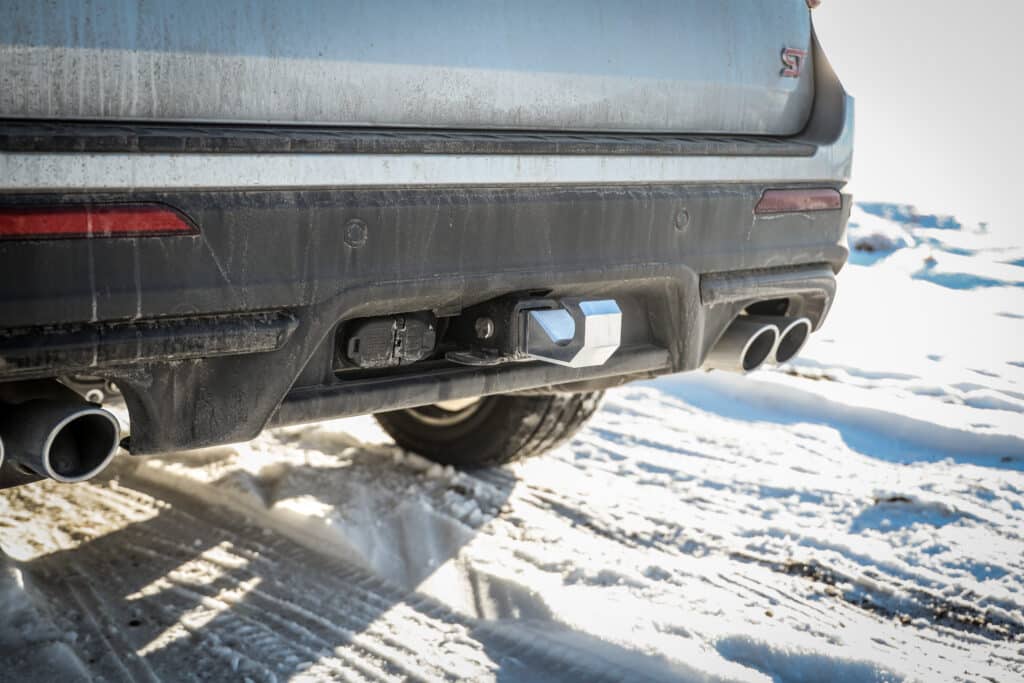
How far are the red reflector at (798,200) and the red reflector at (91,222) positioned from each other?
159cm

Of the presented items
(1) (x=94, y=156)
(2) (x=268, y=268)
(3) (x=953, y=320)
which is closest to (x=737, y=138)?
(2) (x=268, y=268)

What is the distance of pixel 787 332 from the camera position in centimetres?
327

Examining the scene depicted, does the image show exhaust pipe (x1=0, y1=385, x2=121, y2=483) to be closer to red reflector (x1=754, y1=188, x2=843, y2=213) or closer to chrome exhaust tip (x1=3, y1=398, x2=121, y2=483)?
chrome exhaust tip (x1=3, y1=398, x2=121, y2=483)

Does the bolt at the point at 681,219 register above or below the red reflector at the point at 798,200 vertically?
below

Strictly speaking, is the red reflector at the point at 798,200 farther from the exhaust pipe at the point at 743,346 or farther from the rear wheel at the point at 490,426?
the rear wheel at the point at 490,426

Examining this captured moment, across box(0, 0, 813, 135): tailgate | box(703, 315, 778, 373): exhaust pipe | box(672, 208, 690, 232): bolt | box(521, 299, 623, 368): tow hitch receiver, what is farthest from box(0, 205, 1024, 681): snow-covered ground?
box(0, 0, 813, 135): tailgate

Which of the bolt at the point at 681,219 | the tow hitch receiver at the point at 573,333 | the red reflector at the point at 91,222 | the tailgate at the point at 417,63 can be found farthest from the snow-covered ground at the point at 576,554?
the tailgate at the point at 417,63

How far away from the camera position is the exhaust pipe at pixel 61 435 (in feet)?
6.70

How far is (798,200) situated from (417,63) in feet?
4.07

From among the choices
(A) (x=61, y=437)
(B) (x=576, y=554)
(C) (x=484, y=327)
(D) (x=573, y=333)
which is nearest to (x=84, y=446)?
(A) (x=61, y=437)

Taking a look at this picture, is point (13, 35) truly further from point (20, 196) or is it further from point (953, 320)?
point (953, 320)

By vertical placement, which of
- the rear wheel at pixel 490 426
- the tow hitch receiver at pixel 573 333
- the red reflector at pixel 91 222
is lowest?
the rear wheel at pixel 490 426

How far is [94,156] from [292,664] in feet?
4.60

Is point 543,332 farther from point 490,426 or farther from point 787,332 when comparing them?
point 490,426
